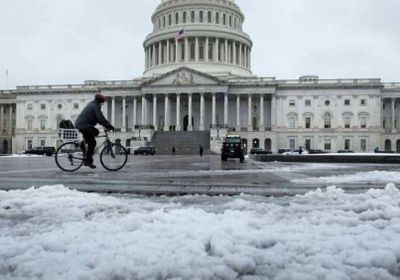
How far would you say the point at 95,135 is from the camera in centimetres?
1300

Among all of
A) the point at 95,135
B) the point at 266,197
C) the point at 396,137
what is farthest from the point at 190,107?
the point at 266,197

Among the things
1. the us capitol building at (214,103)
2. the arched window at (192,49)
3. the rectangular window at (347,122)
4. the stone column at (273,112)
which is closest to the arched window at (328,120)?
the us capitol building at (214,103)

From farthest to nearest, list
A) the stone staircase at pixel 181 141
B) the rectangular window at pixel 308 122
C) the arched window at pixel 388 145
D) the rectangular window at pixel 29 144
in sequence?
1. the rectangular window at pixel 29 144
2. the arched window at pixel 388 145
3. the rectangular window at pixel 308 122
4. the stone staircase at pixel 181 141

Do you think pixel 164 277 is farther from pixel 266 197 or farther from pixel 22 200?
pixel 266 197

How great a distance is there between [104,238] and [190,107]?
82.3 m

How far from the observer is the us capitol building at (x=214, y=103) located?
8562 centimetres

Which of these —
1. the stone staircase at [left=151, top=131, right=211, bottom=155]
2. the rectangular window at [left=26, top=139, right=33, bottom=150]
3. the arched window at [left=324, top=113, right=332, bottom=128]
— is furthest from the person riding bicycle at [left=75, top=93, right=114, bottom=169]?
the rectangular window at [left=26, top=139, right=33, bottom=150]

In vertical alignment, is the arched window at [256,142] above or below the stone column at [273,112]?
below

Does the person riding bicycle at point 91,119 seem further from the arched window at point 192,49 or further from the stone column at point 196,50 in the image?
the arched window at point 192,49

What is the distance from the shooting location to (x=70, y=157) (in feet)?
44.3

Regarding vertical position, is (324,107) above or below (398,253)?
above

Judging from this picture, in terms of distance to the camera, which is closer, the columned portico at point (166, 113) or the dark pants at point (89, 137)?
the dark pants at point (89, 137)

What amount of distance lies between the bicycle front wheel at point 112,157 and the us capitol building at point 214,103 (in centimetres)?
6230

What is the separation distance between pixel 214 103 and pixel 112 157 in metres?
72.2
